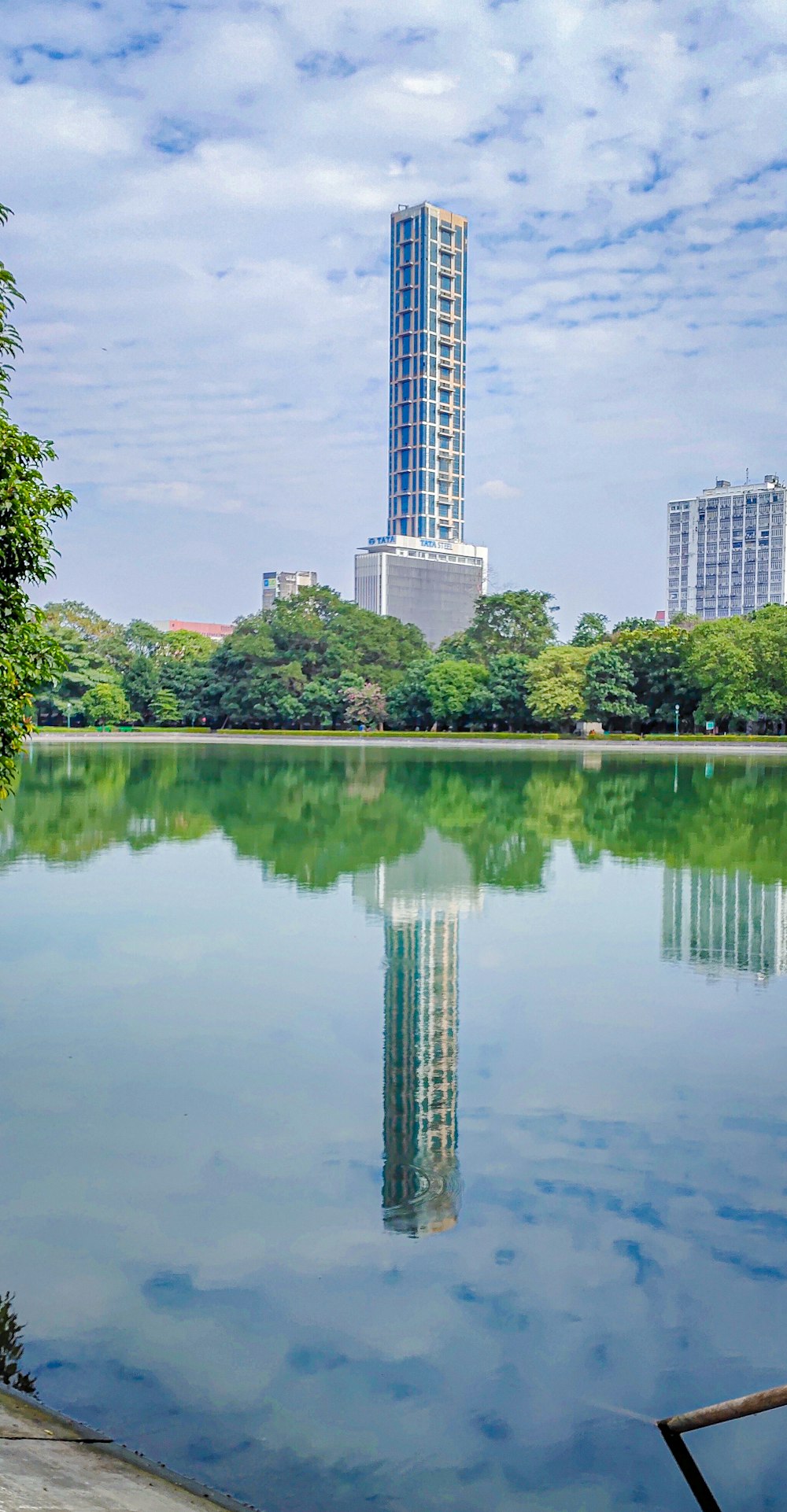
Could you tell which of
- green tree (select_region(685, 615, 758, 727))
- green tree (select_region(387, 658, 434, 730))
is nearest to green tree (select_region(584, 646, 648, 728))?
green tree (select_region(685, 615, 758, 727))

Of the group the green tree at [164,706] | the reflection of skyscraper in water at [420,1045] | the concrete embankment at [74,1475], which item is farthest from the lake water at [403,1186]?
the green tree at [164,706]

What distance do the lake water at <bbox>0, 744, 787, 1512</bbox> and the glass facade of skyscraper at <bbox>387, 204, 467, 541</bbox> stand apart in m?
113

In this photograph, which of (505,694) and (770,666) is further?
(505,694)

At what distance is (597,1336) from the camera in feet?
14.6

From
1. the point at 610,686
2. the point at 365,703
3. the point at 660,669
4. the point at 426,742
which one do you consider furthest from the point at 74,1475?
the point at 365,703

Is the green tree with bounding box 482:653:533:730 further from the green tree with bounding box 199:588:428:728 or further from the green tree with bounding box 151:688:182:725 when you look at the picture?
the green tree with bounding box 151:688:182:725

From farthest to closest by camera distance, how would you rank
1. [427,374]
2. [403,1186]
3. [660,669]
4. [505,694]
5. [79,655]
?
[427,374] < [79,655] < [505,694] < [660,669] < [403,1186]

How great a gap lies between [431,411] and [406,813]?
106 meters

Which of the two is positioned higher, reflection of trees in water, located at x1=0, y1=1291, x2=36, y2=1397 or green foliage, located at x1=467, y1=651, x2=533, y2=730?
green foliage, located at x1=467, y1=651, x2=533, y2=730

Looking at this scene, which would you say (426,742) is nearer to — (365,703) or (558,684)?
(558,684)

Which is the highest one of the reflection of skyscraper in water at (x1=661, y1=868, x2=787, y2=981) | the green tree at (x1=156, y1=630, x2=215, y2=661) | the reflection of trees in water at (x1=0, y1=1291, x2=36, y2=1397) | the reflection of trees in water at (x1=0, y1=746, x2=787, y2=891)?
the green tree at (x1=156, y1=630, x2=215, y2=661)

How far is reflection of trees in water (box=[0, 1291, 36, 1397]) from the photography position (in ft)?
13.2

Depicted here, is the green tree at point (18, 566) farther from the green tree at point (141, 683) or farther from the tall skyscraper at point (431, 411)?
the tall skyscraper at point (431, 411)

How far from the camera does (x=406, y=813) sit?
2175 centimetres
